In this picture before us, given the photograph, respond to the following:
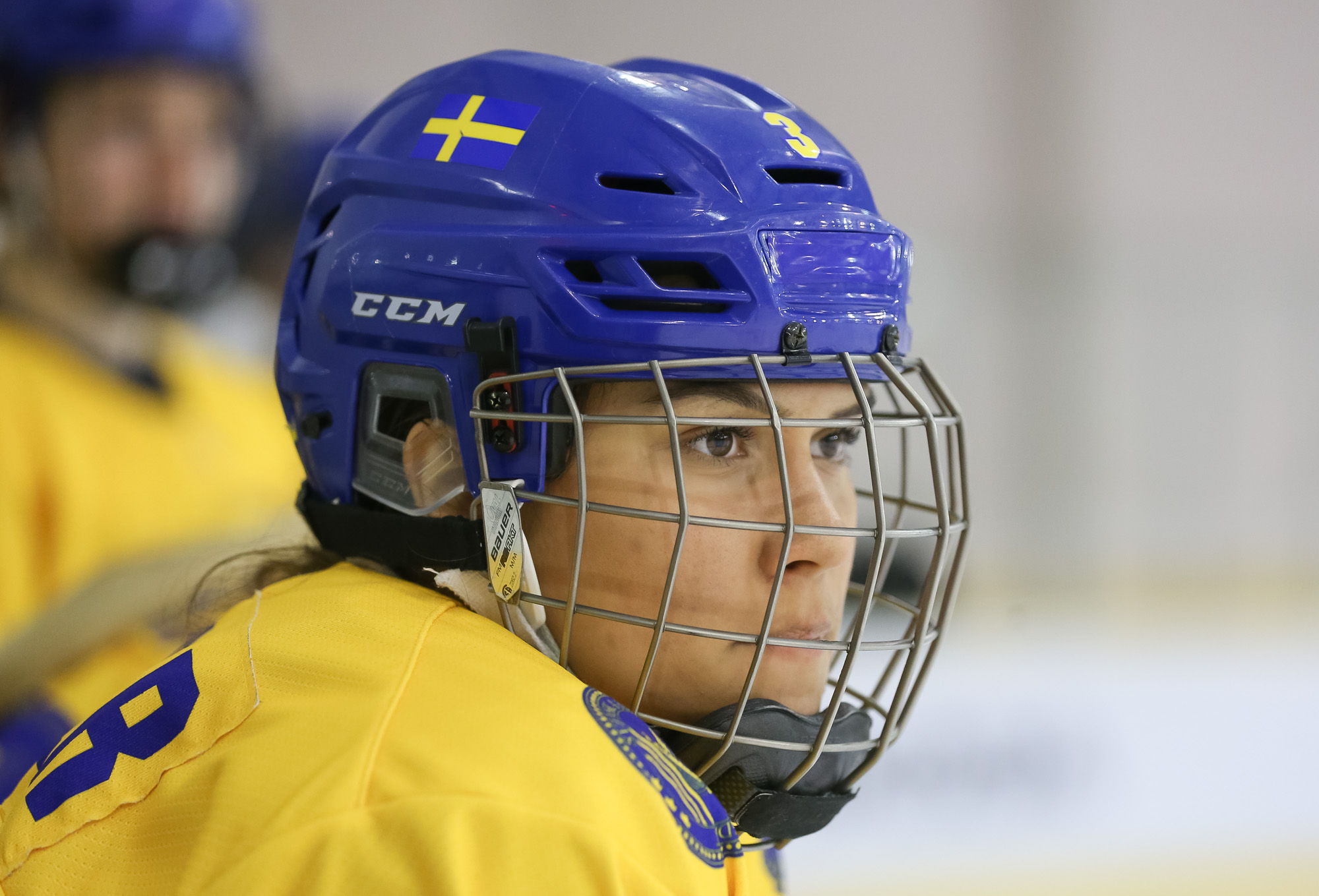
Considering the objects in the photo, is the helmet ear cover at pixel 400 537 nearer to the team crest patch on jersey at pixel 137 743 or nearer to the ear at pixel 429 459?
the ear at pixel 429 459

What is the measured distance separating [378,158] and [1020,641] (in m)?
3.80

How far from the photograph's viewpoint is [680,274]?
1.08 m

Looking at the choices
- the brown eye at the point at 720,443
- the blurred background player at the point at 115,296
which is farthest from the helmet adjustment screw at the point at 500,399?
the blurred background player at the point at 115,296

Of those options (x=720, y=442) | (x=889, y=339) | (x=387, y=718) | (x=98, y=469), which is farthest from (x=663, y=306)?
(x=98, y=469)

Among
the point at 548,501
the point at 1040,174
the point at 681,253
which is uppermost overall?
the point at 681,253

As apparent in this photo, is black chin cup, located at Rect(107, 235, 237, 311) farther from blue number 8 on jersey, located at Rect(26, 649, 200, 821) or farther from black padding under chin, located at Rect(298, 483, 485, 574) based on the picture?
blue number 8 on jersey, located at Rect(26, 649, 200, 821)

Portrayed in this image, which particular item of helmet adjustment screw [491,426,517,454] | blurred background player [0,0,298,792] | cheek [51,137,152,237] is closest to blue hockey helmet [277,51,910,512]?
helmet adjustment screw [491,426,517,454]

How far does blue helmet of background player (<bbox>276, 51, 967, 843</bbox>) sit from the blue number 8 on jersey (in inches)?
10.3

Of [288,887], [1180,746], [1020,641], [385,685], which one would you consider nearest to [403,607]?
[385,685]

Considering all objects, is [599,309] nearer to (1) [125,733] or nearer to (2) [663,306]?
(2) [663,306]

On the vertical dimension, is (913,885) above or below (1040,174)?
below

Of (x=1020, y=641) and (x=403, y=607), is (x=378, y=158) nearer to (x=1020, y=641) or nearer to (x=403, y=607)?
(x=403, y=607)

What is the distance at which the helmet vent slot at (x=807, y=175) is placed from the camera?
1.14 m

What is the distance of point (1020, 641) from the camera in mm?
4387
